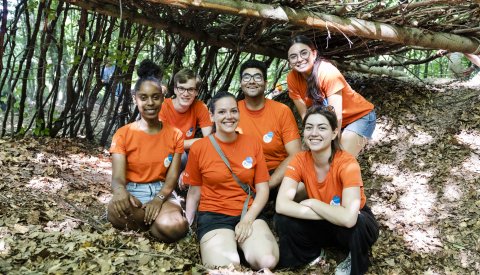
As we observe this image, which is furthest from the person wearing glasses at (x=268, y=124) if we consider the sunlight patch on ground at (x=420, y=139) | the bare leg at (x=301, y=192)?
the sunlight patch on ground at (x=420, y=139)

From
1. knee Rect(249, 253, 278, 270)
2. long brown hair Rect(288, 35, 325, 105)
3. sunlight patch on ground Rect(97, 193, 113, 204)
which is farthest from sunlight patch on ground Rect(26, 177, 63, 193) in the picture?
long brown hair Rect(288, 35, 325, 105)

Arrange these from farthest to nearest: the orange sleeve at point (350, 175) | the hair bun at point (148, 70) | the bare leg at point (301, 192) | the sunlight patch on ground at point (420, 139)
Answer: the sunlight patch on ground at point (420, 139) < the hair bun at point (148, 70) < the bare leg at point (301, 192) < the orange sleeve at point (350, 175)

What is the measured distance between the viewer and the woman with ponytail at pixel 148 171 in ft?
9.75

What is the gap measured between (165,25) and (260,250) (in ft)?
7.90

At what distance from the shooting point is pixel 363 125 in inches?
144

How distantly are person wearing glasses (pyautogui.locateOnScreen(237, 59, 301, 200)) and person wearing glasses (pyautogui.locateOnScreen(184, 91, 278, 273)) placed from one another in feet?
1.16

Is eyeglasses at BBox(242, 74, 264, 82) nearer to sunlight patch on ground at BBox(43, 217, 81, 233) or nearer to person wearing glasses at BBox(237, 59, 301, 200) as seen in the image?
person wearing glasses at BBox(237, 59, 301, 200)

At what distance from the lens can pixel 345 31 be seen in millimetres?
3820

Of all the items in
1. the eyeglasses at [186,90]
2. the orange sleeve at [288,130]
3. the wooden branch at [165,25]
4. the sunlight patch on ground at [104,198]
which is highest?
the wooden branch at [165,25]

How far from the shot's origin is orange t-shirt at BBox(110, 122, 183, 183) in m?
3.07

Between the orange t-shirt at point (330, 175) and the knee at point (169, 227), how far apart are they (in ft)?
2.73

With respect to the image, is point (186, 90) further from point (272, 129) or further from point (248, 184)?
point (248, 184)

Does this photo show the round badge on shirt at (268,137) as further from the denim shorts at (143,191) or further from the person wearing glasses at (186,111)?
the denim shorts at (143,191)

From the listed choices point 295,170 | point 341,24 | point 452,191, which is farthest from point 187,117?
point 452,191
